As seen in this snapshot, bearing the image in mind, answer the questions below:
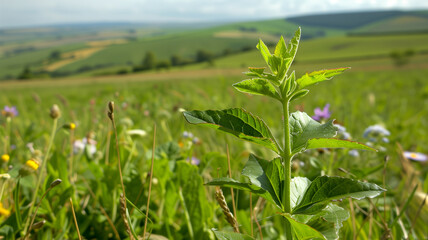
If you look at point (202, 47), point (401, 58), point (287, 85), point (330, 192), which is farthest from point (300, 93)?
point (202, 47)

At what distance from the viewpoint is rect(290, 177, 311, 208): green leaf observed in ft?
1.75

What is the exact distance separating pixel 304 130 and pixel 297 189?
0.10 metres

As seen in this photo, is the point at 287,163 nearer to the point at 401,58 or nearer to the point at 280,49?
the point at 280,49

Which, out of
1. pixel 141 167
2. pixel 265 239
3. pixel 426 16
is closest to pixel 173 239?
pixel 265 239

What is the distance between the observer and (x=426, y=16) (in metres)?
73.7

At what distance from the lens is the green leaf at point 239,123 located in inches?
18.3

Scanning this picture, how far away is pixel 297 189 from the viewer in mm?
548

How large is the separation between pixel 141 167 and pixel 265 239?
0.62m

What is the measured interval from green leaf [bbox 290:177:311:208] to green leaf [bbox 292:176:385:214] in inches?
0.5

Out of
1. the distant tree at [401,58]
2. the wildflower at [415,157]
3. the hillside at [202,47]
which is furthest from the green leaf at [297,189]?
the hillside at [202,47]

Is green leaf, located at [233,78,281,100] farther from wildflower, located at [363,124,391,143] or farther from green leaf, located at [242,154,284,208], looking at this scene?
wildflower, located at [363,124,391,143]

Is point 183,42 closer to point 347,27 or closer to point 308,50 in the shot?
point 308,50

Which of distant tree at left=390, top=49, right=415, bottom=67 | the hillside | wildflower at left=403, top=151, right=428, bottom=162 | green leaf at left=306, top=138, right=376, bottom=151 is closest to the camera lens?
green leaf at left=306, top=138, right=376, bottom=151

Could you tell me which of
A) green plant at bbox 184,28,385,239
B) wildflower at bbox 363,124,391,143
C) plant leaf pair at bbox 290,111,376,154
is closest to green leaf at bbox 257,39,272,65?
green plant at bbox 184,28,385,239
